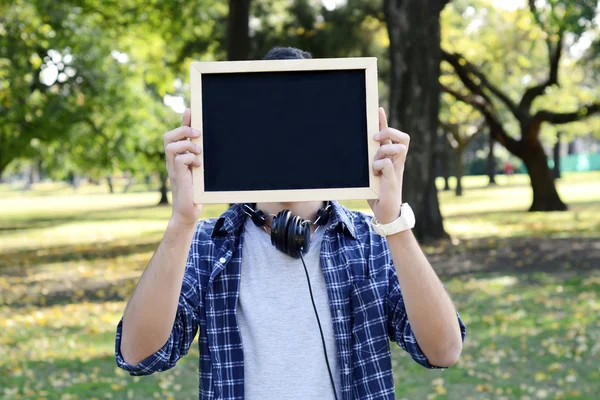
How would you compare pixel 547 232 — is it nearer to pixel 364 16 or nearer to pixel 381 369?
pixel 364 16

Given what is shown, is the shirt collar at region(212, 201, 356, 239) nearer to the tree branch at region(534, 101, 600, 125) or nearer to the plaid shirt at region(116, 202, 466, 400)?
the plaid shirt at region(116, 202, 466, 400)

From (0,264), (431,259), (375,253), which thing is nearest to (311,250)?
(375,253)

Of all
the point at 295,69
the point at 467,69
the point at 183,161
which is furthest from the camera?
the point at 467,69

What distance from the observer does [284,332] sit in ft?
7.44

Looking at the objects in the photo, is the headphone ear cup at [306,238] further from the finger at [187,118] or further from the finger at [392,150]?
the finger at [187,118]

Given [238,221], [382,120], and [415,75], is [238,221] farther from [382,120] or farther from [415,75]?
[415,75]

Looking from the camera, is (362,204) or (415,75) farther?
(362,204)

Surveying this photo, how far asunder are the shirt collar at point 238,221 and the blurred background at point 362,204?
476 cm

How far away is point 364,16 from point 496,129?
731cm

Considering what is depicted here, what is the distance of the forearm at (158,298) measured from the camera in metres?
2.20

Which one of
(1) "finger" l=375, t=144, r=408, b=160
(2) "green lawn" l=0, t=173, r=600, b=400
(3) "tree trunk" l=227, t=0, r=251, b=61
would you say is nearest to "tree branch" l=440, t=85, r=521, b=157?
(2) "green lawn" l=0, t=173, r=600, b=400

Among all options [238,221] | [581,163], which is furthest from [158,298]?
[581,163]

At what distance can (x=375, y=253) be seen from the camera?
7.97ft

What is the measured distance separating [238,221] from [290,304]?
333 mm
